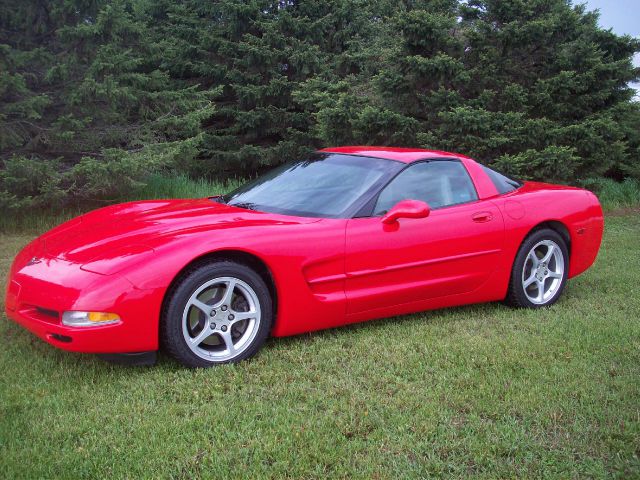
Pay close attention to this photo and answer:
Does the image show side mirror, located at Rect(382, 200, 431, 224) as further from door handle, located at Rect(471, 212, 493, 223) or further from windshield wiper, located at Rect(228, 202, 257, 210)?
windshield wiper, located at Rect(228, 202, 257, 210)

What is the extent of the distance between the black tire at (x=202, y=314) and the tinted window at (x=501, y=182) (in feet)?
7.49

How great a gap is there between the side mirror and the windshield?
244 mm

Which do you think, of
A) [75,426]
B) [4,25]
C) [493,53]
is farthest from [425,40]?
[75,426]

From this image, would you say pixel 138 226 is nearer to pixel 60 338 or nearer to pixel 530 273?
pixel 60 338

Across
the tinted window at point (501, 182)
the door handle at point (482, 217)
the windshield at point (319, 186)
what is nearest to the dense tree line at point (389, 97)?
the windshield at point (319, 186)

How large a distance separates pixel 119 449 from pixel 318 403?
3.24ft

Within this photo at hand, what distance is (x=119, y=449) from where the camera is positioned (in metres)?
2.78

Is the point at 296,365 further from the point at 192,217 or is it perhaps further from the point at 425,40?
the point at 425,40

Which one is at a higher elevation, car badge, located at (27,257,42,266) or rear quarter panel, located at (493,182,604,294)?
rear quarter panel, located at (493,182,604,294)

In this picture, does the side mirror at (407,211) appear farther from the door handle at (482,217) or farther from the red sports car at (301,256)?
the door handle at (482,217)

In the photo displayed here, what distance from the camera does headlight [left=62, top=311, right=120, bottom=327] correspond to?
3.42 metres

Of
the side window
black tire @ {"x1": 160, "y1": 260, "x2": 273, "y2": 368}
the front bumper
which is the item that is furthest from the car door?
the front bumper

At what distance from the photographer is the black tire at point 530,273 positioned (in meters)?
5.05

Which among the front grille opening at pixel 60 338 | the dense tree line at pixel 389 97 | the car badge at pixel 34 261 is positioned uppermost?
the dense tree line at pixel 389 97
